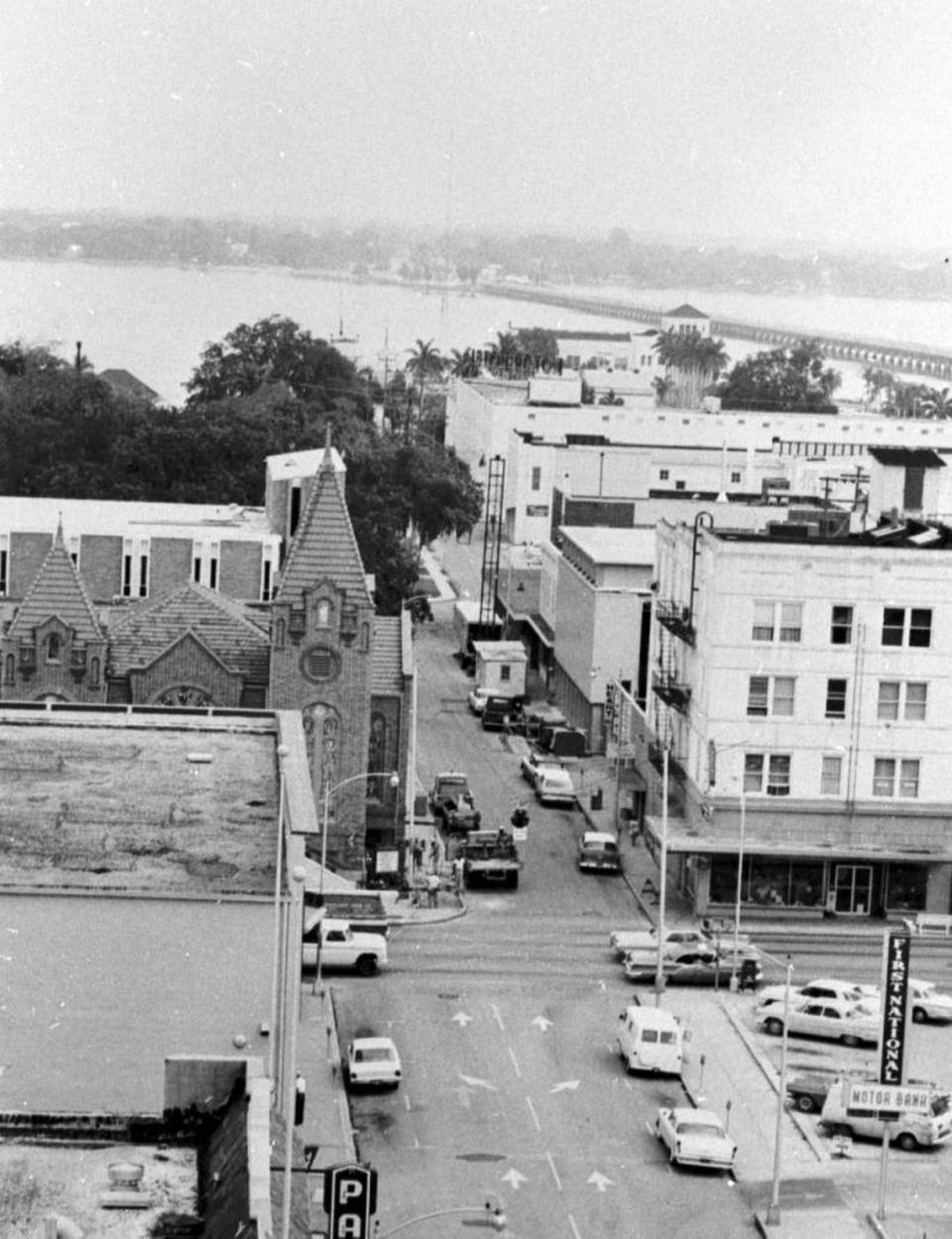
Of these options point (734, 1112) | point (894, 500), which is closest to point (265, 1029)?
point (734, 1112)

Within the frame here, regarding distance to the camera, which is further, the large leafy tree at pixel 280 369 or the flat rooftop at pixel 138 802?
the large leafy tree at pixel 280 369

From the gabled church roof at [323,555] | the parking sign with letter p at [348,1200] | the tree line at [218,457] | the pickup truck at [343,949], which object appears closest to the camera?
the parking sign with letter p at [348,1200]

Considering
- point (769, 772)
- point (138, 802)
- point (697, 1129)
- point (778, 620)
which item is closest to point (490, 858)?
point (769, 772)

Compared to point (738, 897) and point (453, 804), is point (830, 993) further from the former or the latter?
point (453, 804)

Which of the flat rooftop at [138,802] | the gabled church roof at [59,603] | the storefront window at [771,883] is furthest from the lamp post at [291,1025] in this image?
the gabled church roof at [59,603]

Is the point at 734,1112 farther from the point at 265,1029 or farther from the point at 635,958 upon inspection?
the point at 265,1029

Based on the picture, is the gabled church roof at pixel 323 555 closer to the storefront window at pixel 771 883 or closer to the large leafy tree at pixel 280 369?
the storefront window at pixel 771 883

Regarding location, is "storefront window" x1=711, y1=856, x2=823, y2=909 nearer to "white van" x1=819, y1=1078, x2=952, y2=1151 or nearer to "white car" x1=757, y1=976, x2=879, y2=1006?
"white car" x1=757, y1=976, x2=879, y2=1006
